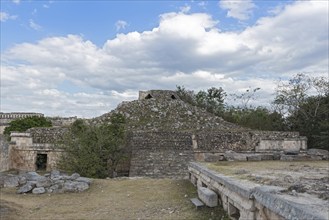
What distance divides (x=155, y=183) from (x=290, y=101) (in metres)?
18.4

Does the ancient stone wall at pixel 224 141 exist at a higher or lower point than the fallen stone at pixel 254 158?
higher

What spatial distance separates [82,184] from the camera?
9.84 meters

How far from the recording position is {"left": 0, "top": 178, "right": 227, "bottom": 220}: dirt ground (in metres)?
6.97

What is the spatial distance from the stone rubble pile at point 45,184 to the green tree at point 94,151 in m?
3.56

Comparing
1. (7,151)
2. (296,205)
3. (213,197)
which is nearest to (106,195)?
(213,197)

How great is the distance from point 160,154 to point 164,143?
1.18 meters

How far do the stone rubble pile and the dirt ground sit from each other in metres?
0.22

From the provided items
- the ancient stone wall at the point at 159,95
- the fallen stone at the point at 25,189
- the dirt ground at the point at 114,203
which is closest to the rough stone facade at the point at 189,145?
the ancient stone wall at the point at 159,95

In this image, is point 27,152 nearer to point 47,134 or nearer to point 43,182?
point 47,134

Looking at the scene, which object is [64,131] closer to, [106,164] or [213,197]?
[106,164]

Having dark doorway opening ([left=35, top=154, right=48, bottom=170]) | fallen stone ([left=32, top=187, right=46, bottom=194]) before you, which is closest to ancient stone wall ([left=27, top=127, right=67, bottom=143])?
dark doorway opening ([left=35, top=154, right=48, bottom=170])

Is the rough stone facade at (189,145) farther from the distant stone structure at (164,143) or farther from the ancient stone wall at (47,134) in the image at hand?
the ancient stone wall at (47,134)

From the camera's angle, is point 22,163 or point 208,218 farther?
point 22,163

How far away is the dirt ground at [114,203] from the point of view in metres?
6.97
